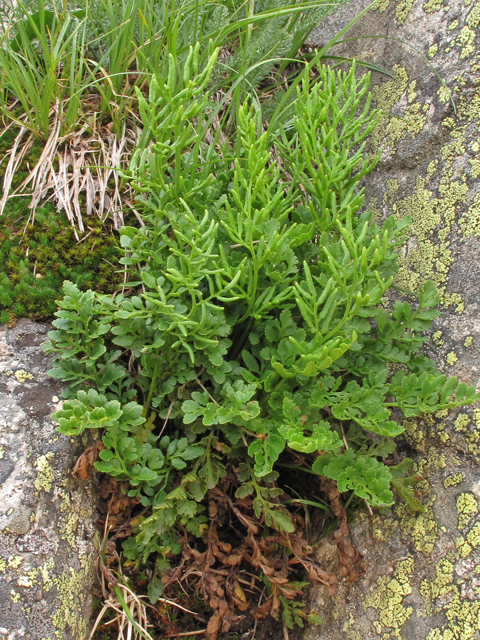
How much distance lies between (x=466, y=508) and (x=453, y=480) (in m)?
0.11

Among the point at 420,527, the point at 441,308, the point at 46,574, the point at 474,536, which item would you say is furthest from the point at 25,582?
the point at 441,308

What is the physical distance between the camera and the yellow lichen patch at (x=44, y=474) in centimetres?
193

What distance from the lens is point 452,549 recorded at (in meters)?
1.87

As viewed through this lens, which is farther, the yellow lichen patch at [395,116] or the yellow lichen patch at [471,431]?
the yellow lichen patch at [395,116]

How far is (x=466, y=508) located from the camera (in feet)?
6.14

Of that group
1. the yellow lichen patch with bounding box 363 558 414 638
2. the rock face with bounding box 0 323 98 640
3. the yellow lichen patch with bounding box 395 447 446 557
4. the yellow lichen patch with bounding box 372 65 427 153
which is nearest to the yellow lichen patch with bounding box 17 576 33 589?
the rock face with bounding box 0 323 98 640

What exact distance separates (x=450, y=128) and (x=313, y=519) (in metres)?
1.99

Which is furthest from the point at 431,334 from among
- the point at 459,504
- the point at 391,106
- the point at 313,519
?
the point at 391,106

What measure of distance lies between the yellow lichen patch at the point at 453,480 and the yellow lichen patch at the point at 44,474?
1.57m

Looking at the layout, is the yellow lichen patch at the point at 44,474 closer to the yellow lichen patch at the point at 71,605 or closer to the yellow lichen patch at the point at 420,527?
the yellow lichen patch at the point at 71,605

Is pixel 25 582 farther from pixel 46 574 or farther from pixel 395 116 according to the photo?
pixel 395 116

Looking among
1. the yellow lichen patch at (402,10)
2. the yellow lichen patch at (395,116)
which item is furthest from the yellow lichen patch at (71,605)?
the yellow lichen patch at (402,10)

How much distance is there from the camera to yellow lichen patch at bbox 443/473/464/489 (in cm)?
193

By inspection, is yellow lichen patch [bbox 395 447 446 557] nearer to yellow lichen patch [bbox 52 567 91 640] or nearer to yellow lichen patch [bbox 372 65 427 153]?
yellow lichen patch [bbox 52 567 91 640]
